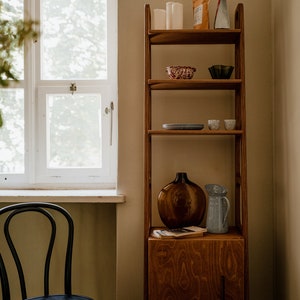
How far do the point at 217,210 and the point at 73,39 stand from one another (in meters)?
1.44

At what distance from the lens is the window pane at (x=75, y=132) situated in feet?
9.77

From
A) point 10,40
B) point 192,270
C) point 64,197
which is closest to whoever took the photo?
point 10,40

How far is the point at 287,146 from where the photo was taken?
2.39m

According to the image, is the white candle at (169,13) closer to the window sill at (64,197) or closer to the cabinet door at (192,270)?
the window sill at (64,197)

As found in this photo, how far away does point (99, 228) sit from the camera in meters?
2.80

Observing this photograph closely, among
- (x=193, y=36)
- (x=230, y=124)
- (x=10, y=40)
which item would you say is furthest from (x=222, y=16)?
(x=10, y=40)

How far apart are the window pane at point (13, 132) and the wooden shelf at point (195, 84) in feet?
3.09

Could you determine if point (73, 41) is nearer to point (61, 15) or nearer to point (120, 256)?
point (61, 15)

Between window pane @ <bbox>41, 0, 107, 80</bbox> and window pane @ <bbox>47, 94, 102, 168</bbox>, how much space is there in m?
0.16

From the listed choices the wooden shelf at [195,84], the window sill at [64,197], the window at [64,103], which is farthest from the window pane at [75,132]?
the wooden shelf at [195,84]

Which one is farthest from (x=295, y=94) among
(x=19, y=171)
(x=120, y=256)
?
(x=19, y=171)

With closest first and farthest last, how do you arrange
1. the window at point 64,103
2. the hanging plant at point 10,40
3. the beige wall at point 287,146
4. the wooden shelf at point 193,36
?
the hanging plant at point 10,40 < the beige wall at point 287,146 < the wooden shelf at point 193,36 < the window at point 64,103

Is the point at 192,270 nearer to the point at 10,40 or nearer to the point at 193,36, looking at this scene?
the point at 193,36

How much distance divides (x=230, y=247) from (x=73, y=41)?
1627mm
